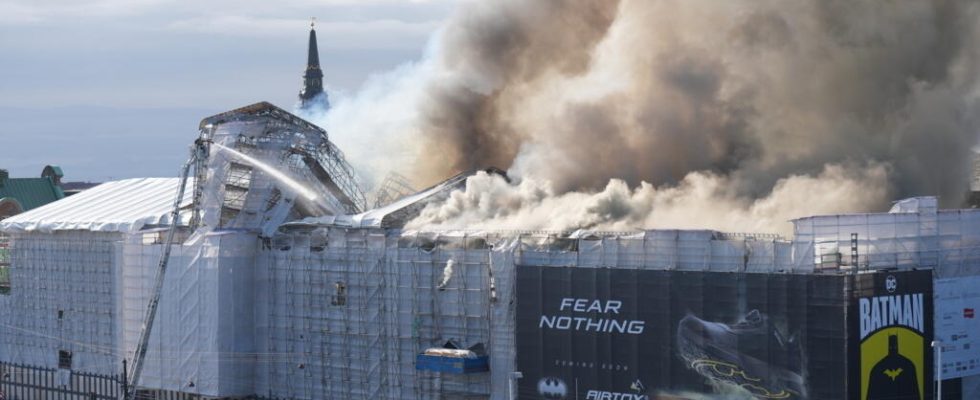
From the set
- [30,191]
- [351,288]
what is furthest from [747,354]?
[30,191]

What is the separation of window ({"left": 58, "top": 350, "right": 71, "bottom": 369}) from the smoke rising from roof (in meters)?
29.6

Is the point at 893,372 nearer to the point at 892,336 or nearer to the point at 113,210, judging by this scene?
the point at 892,336

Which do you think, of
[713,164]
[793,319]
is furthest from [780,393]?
[713,164]

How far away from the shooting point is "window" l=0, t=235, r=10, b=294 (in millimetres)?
100250

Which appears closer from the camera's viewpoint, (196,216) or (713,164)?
(713,164)

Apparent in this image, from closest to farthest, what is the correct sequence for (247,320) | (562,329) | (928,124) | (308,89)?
(562,329), (928,124), (247,320), (308,89)

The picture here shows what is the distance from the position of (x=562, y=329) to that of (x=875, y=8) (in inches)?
919

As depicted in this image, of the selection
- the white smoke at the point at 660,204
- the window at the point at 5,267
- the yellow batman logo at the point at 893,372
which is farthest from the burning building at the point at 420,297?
the white smoke at the point at 660,204

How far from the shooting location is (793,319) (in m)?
59.8

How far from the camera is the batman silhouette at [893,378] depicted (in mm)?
59000

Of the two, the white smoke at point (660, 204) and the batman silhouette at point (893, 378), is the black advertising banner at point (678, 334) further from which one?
the white smoke at point (660, 204)

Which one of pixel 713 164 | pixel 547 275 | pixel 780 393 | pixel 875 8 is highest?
pixel 875 8

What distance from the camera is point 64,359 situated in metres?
94.1

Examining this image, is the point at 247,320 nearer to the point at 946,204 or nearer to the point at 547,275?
the point at 547,275
